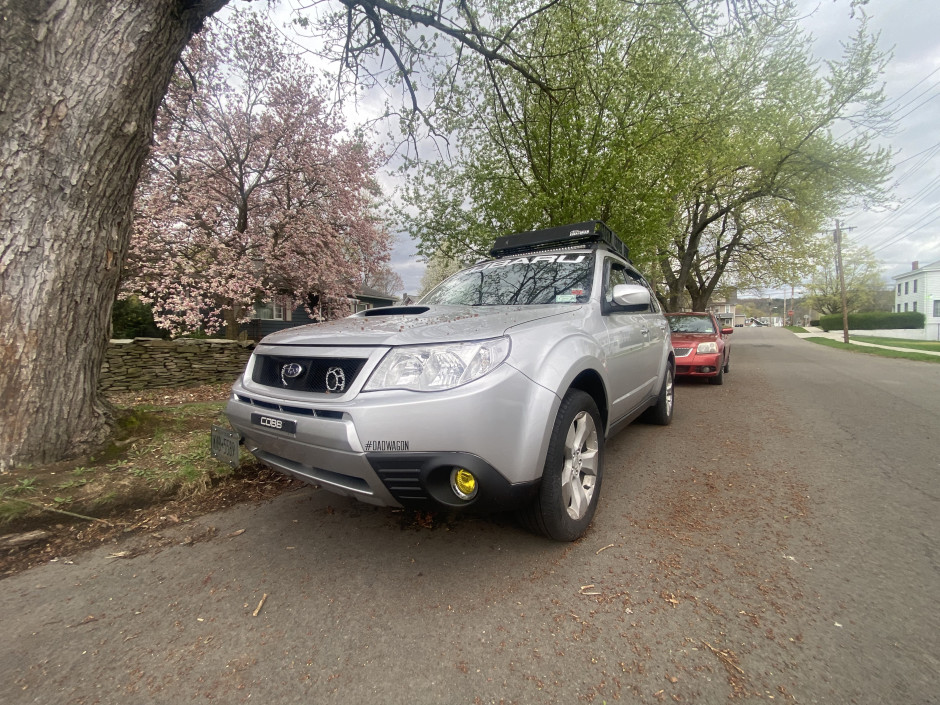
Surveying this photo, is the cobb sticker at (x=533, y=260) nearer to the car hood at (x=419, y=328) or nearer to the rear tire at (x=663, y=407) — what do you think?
the car hood at (x=419, y=328)

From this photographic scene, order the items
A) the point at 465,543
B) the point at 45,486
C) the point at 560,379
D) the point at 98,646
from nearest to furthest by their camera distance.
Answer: the point at 98,646, the point at 560,379, the point at 465,543, the point at 45,486

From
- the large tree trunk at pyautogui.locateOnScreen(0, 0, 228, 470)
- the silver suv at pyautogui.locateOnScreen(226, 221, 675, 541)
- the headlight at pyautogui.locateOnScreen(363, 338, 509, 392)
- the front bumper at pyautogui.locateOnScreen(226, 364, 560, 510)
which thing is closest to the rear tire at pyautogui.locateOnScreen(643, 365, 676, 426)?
the silver suv at pyautogui.locateOnScreen(226, 221, 675, 541)

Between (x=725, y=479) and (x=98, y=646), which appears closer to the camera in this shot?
(x=98, y=646)

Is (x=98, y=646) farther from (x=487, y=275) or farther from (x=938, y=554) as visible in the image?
(x=938, y=554)

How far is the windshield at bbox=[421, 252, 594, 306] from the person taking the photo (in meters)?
3.18

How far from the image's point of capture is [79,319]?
122 inches

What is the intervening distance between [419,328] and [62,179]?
2.79 m

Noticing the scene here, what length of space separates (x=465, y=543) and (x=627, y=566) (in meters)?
0.85

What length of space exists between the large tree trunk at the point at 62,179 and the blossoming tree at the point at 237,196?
23.0 ft

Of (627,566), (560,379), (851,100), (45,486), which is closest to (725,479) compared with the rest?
(627,566)

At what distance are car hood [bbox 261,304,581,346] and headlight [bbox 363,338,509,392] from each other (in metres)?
0.04

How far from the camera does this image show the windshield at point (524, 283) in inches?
125

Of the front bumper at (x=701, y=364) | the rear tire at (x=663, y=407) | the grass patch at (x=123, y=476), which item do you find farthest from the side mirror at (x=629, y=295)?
the front bumper at (x=701, y=364)

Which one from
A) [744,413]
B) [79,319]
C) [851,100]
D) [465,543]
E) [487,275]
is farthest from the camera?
[851,100]
